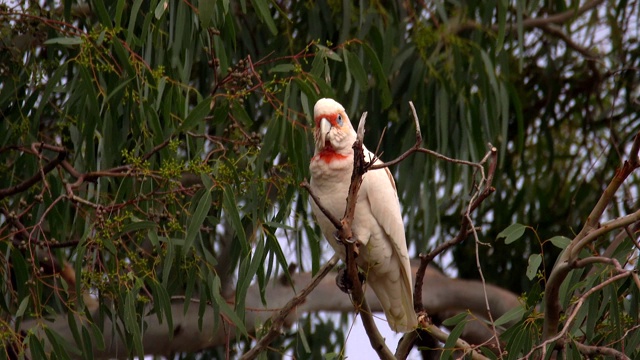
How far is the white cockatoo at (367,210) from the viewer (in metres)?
2.87

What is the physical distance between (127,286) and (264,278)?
446 mm

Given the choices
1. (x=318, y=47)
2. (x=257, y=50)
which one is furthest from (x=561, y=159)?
(x=318, y=47)

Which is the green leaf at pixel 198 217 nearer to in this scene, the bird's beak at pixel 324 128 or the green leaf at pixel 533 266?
the bird's beak at pixel 324 128

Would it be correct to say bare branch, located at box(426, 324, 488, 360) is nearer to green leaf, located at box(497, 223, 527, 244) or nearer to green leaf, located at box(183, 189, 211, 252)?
green leaf, located at box(497, 223, 527, 244)

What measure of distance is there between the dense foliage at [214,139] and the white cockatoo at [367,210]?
0.35ft

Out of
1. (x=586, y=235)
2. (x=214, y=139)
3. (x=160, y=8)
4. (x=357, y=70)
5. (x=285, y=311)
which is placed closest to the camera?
(x=586, y=235)

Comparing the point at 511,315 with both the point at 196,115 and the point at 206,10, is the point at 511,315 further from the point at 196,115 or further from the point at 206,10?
the point at 206,10

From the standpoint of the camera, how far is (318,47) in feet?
10.1

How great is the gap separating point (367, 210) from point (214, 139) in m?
0.49

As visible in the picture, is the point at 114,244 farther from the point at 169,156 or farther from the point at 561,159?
the point at 561,159

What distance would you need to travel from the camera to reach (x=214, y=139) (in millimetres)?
3043

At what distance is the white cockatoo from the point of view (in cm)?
287

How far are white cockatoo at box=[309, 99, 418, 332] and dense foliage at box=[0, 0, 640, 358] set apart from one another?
0.35 ft

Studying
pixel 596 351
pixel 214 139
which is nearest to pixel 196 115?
pixel 214 139
